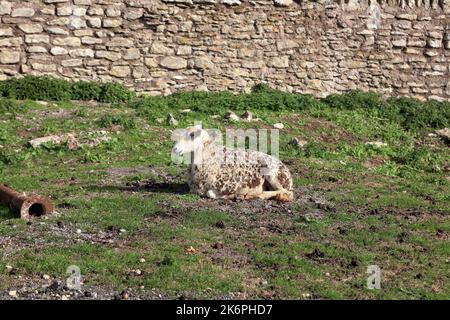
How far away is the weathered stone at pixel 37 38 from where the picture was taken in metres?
17.2

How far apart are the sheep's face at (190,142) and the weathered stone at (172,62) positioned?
721 cm

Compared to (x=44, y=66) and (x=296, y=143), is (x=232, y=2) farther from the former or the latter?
(x=296, y=143)

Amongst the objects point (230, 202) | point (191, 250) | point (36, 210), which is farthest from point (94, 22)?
point (191, 250)

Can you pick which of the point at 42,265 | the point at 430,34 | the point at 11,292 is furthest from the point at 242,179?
the point at 430,34

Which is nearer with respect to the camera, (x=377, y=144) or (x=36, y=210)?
(x=36, y=210)

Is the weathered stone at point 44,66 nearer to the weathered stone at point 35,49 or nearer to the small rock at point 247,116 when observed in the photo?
the weathered stone at point 35,49

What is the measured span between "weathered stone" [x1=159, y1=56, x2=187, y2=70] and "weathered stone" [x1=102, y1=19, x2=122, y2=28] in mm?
1151

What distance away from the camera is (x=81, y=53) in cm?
1747

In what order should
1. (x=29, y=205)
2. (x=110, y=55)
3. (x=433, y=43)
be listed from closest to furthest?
(x=29, y=205) → (x=110, y=55) → (x=433, y=43)

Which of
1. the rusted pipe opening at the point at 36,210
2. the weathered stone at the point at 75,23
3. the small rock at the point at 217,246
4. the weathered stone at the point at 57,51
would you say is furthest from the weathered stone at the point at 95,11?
the small rock at the point at 217,246

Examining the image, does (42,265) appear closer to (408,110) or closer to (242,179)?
(242,179)

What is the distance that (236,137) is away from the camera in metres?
14.8

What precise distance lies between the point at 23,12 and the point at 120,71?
2.24 m

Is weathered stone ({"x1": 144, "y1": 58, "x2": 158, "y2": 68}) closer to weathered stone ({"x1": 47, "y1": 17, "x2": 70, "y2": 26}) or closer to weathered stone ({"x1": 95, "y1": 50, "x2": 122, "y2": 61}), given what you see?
weathered stone ({"x1": 95, "y1": 50, "x2": 122, "y2": 61})
